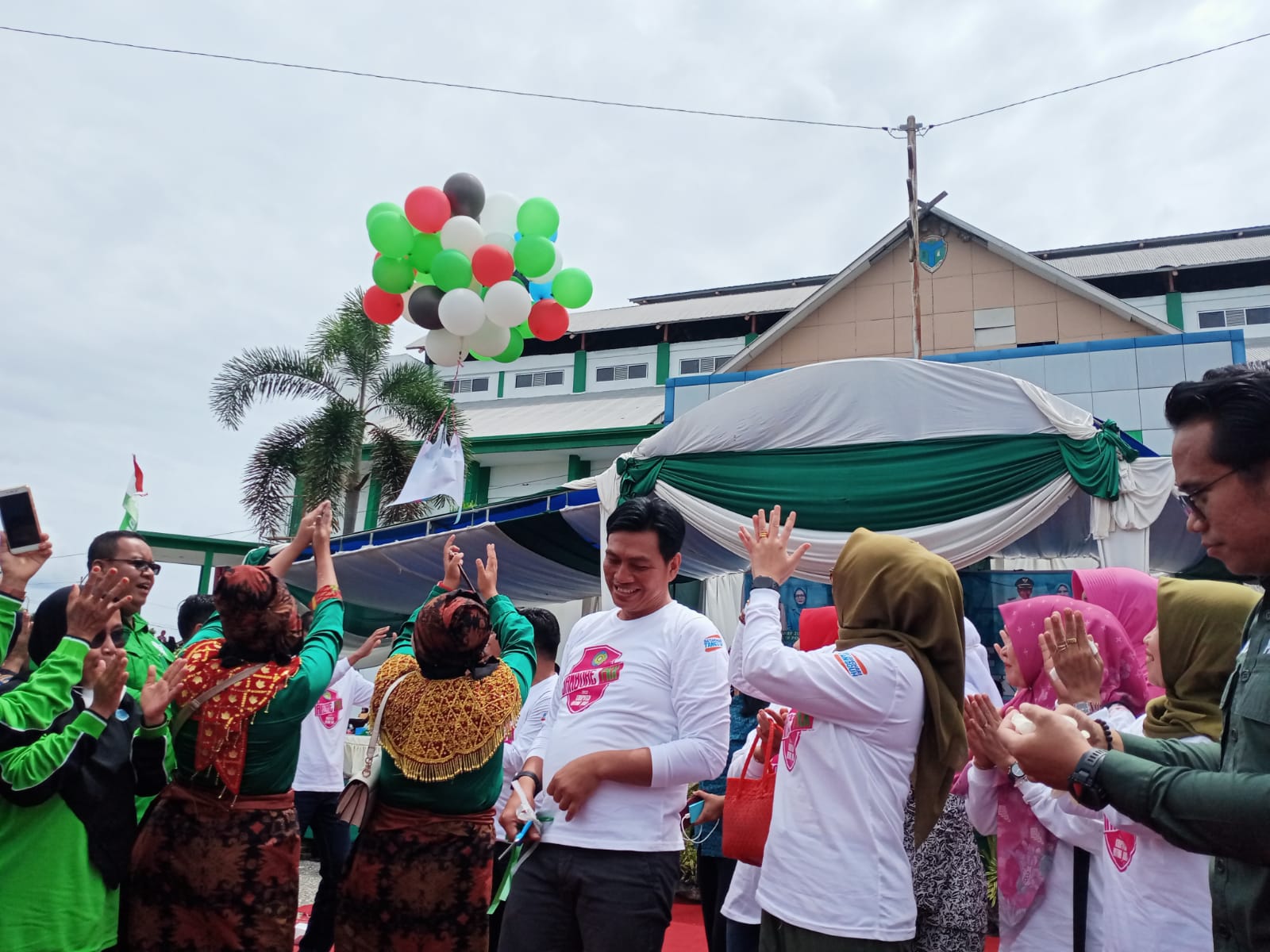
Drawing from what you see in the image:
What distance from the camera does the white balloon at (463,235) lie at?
647 centimetres

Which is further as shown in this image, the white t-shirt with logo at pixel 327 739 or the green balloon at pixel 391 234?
the green balloon at pixel 391 234

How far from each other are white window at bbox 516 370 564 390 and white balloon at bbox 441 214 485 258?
16.3m

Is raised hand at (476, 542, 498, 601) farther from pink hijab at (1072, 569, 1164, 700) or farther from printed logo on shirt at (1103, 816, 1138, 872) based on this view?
pink hijab at (1072, 569, 1164, 700)

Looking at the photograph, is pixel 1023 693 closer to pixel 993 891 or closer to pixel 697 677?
pixel 697 677

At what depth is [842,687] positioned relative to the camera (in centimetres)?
206

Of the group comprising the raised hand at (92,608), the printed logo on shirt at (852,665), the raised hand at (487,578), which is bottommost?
the printed logo on shirt at (852,665)

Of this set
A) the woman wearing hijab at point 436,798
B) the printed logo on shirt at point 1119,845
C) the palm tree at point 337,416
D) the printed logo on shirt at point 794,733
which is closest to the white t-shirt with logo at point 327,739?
the woman wearing hijab at point 436,798

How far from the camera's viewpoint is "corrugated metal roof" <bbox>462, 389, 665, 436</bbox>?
1797 cm

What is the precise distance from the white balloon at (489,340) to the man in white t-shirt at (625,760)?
14.1 feet

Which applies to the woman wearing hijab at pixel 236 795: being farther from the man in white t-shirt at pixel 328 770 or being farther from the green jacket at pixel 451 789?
the man in white t-shirt at pixel 328 770

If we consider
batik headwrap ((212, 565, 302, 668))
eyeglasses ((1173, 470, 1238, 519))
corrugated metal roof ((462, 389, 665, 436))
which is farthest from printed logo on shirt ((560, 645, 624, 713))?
corrugated metal roof ((462, 389, 665, 436))

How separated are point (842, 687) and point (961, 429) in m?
4.25

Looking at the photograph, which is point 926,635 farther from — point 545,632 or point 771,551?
point 545,632

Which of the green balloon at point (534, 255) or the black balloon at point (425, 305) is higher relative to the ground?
the green balloon at point (534, 255)
